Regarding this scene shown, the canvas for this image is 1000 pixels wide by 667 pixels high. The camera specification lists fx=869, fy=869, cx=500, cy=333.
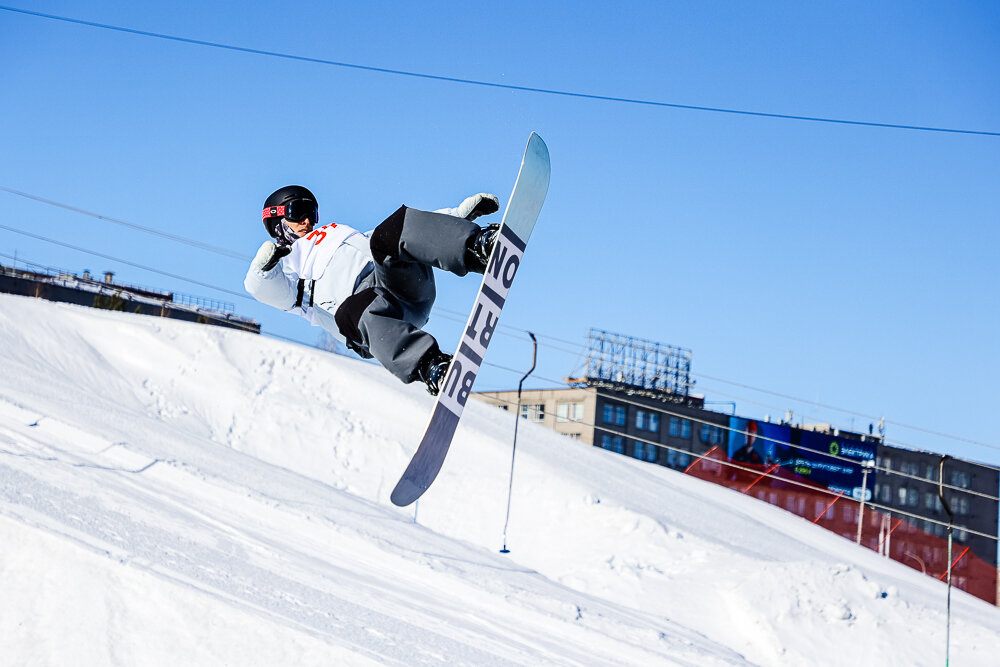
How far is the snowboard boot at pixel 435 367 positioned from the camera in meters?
3.43

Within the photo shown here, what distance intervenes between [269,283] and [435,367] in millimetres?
856

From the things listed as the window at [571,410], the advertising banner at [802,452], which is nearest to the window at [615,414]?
the window at [571,410]

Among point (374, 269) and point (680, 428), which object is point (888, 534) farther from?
point (680, 428)

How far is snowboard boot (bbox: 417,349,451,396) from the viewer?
3.43 meters

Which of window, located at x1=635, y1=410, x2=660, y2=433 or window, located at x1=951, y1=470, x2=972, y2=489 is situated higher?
window, located at x1=635, y1=410, x2=660, y2=433

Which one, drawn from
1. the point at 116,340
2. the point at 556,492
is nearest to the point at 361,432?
the point at 556,492

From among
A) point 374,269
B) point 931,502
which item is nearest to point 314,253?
point 374,269

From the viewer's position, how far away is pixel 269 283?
12.2 ft

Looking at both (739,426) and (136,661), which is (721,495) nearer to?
(136,661)

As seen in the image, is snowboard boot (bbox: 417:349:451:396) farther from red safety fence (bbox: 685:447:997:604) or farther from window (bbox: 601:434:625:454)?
window (bbox: 601:434:625:454)

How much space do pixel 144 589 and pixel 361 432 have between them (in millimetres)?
8385

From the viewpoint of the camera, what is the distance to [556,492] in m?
11.4

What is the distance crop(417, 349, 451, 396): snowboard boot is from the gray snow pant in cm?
2

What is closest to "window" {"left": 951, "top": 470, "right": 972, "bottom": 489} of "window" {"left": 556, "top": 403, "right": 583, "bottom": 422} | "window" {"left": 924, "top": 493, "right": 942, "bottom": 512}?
"window" {"left": 924, "top": 493, "right": 942, "bottom": 512}
